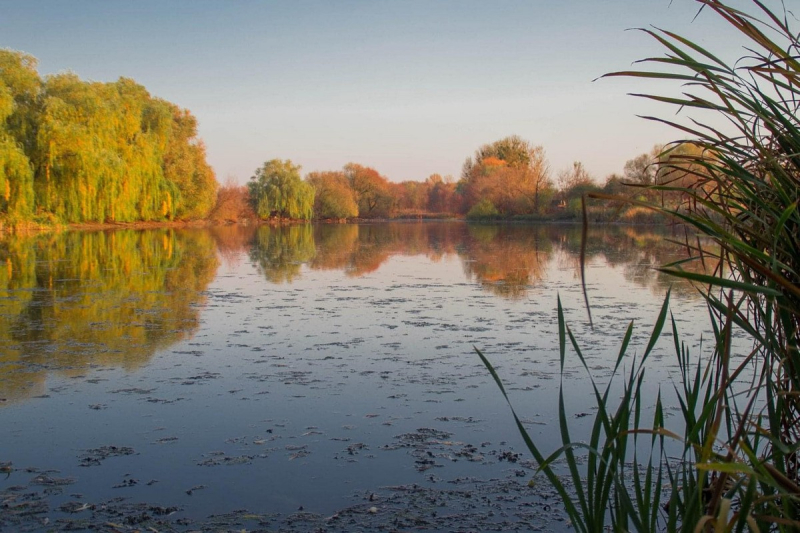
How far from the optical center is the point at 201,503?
10.7 ft

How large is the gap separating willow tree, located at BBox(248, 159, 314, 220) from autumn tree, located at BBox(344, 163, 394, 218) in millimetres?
14162

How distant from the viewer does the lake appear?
3.26 m

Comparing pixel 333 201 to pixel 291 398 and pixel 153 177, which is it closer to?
pixel 153 177

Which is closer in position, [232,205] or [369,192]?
[232,205]

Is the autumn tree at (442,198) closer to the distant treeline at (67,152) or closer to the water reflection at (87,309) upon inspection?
the distant treeline at (67,152)

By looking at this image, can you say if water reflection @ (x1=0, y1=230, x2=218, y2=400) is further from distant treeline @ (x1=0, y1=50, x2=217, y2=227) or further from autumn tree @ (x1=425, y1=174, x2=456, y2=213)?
autumn tree @ (x1=425, y1=174, x2=456, y2=213)

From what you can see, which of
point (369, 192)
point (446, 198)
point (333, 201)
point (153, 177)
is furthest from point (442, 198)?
point (153, 177)

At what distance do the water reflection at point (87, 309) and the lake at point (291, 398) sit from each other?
44 mm

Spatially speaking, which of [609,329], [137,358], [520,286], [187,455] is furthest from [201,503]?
[520,286]

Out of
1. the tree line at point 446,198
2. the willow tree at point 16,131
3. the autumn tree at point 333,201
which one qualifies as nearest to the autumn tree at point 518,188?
the tree line at point 446,198

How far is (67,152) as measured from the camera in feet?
85.7

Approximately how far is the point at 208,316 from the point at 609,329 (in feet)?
15.5

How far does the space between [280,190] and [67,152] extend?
25663 mm

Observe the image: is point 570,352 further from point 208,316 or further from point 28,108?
point 28,108
